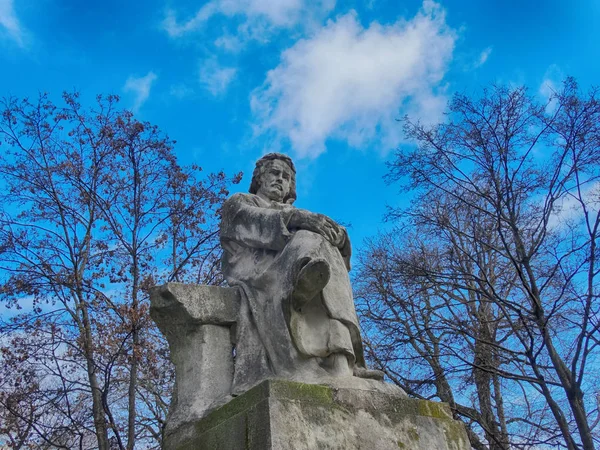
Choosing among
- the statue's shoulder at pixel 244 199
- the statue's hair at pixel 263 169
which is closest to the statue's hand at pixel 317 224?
the statue's shoulder at pixel 244 199

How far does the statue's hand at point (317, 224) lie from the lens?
4.82 metres

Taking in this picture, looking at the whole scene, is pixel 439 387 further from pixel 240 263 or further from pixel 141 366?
pixel 240 263

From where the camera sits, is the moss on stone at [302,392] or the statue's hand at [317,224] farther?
the statue's hand at [317,224]

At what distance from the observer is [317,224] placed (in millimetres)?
4820

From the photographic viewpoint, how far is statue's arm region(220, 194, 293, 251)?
16.1 feet

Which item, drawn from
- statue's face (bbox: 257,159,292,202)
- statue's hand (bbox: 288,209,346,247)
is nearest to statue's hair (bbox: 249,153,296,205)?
statue's face (bbox: 257,159,292,202)

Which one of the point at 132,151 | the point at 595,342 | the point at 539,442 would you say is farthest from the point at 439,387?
the point at 132,151

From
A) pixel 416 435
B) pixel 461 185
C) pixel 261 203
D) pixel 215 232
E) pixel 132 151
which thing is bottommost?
pixel 416 435

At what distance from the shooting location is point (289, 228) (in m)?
4.93

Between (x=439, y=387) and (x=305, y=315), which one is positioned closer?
(x=305, y=315)

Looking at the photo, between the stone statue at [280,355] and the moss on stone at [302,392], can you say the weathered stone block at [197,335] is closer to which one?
the stone statue at [280,355]

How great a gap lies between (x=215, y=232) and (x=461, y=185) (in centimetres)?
609

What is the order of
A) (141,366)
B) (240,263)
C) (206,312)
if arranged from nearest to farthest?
(206,312) → (240,263) → (141,366)

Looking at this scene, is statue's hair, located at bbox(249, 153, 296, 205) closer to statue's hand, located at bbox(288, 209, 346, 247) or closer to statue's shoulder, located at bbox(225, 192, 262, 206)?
statue's shoulder, located at bbox(225, 192, 262, 206)
